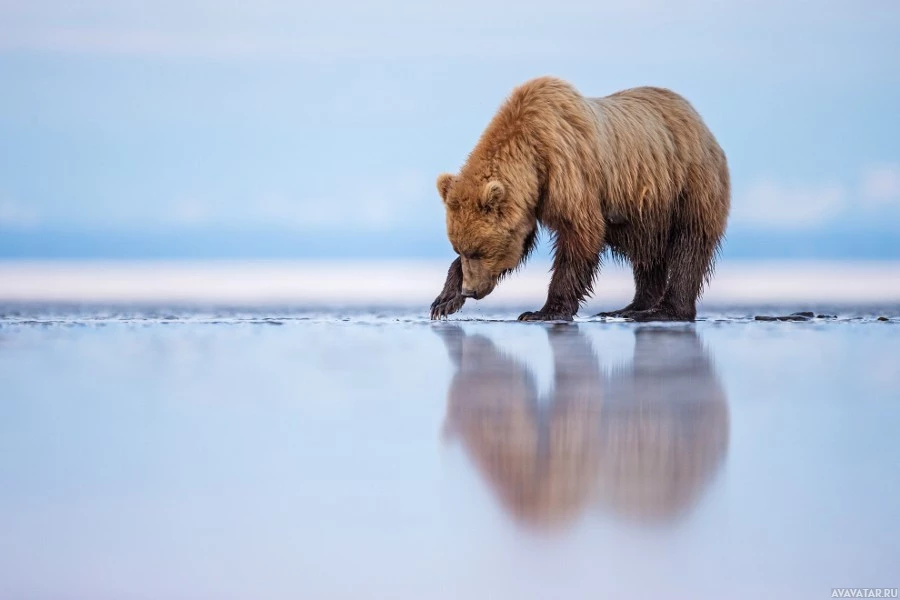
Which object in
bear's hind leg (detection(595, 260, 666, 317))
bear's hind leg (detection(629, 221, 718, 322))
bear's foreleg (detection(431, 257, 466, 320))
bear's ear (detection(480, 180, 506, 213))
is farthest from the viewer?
bear's hind leg (detection(595, 260, 666, 317))

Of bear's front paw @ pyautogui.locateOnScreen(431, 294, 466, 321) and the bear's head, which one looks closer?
the bear's head

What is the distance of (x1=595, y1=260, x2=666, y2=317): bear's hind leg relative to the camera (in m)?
8.94

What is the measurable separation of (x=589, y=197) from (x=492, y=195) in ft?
2.38

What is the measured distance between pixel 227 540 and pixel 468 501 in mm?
517

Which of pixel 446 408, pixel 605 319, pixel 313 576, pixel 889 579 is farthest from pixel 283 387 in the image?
pixel 605 319

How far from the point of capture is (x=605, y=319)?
854 centimetres

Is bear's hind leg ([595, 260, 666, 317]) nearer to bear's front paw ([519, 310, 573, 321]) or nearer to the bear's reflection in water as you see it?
bear's front paw ([519, 310, 573, 321])

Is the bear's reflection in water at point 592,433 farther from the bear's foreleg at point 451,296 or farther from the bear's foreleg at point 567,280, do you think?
the bear's foreleg at point 451,296

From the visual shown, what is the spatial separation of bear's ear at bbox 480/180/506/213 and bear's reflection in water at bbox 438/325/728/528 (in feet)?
8.37

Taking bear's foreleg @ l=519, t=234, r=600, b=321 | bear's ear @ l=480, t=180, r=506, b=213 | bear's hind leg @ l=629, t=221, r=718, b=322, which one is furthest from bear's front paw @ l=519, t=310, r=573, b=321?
bear's hind leg @ l=629, t=221, r=718, b=322

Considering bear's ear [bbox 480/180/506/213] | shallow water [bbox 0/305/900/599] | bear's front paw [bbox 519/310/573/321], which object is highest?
bear's ear [bbox 480/180/506/213]

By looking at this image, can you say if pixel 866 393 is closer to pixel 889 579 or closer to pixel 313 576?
pixel 889 579

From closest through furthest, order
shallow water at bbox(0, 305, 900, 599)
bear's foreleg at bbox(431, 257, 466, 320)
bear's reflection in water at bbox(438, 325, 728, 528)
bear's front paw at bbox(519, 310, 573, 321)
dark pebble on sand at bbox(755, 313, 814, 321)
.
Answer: shallow water at bbox(0, 305, 900, 599), bear's reflection in water at bbox(438, 325, 728, 528), bear's front paw at bbox(519, 310, 573, 321), bear's foreleg at bbox(431, 257, 466, 320), dark pebble on sand at bbox(755, 313, 814, 321)

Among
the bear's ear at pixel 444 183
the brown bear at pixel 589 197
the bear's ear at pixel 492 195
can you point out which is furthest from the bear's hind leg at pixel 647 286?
the bear's ear at pixel 444 183
